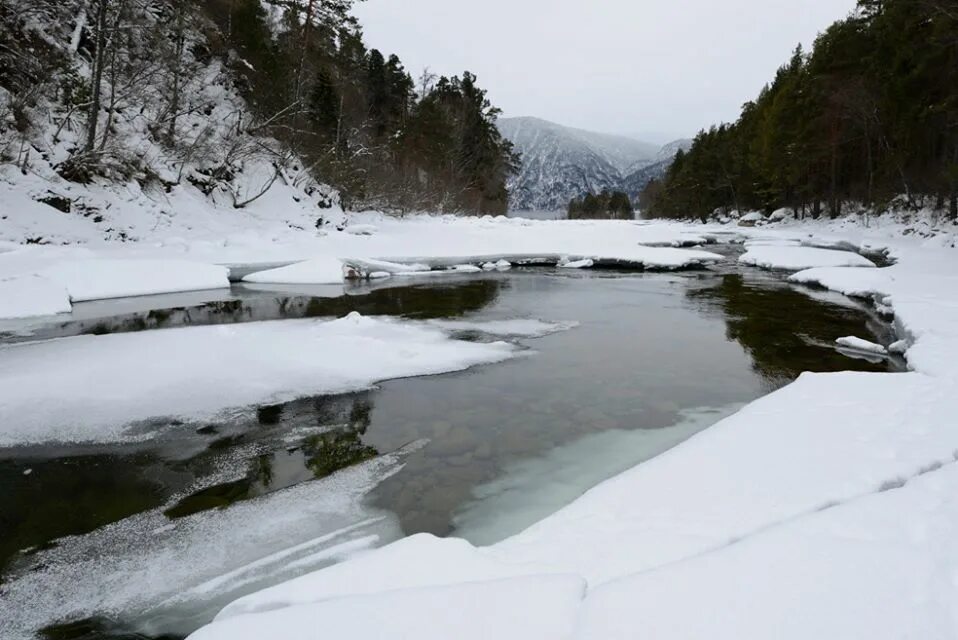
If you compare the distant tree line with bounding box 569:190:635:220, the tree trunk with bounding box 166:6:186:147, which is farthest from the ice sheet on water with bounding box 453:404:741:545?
the distant tree line with bounding box 569:190:635:220

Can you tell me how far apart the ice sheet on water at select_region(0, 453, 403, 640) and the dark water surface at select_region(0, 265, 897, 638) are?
0.01m

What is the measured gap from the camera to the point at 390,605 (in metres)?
2.26

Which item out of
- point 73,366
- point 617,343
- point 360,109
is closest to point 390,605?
point 73,366

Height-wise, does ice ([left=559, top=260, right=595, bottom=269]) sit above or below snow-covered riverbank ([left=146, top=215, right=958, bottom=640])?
above

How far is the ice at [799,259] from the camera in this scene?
54.0ft

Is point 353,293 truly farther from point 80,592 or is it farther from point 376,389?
point 80,592

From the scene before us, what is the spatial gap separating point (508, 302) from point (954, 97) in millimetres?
16207

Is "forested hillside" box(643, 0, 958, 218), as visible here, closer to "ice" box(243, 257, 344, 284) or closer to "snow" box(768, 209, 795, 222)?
"snow" box(768, 209, 795, 222)

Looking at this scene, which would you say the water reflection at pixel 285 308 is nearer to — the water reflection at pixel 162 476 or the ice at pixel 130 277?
the ice at pixel 130 277

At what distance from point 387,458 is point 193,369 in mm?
3366

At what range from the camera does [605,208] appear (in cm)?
10838

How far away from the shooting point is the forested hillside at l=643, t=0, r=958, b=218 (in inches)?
778

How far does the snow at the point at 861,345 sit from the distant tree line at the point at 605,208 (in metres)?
95.0

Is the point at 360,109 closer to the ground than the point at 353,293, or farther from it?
farther from it
